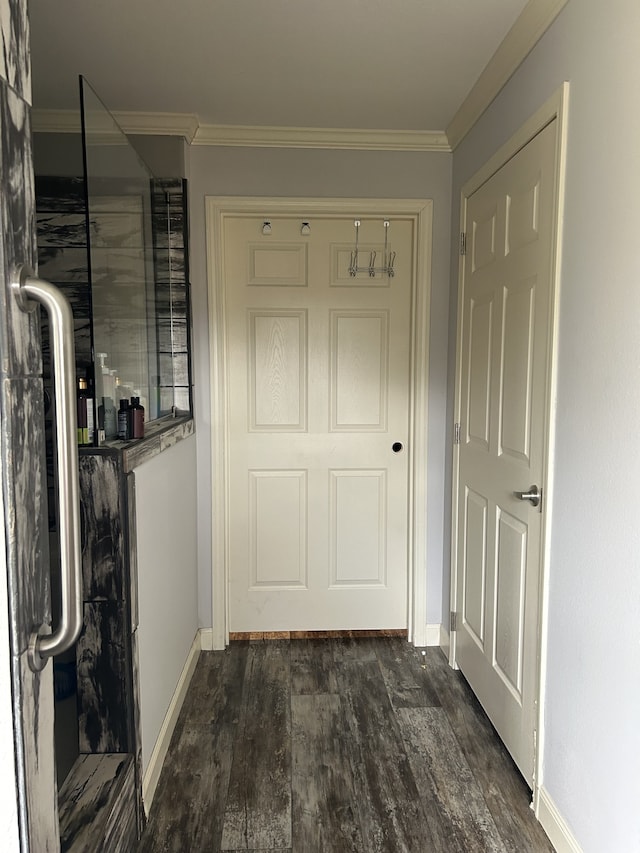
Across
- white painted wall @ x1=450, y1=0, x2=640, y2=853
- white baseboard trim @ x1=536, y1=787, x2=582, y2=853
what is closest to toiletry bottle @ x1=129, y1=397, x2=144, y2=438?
white painted wall @ x1=450, y1=0, x2=640, y2=853

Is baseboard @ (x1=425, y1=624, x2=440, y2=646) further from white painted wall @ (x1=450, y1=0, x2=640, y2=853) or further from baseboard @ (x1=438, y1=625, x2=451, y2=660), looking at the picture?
white painted wall @ (x1=450, y1=0, x2=640, y2=853)

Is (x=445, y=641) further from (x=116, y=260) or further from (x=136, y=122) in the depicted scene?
(x=136, y=122)

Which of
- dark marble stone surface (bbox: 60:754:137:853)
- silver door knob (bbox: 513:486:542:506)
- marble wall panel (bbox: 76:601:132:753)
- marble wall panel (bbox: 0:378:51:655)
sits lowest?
dark marble stone surface (bbox: 60:754:137:853)

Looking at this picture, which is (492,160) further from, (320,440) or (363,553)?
(363,553)

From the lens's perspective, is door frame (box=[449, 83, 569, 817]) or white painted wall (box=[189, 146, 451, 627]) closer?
door frame (box=[449, 83, 569, 817])

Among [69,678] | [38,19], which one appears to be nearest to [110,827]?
[69,678]

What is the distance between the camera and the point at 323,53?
Result: 1.87 m

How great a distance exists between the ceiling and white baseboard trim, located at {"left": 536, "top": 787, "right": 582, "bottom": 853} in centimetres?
234

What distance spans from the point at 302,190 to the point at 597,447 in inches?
71.0

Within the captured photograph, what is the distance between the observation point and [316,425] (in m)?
2.71

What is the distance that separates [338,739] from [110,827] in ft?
2.88

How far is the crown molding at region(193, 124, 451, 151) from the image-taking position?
2.43 metres

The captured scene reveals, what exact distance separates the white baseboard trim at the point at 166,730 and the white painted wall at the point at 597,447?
1200 millimetres

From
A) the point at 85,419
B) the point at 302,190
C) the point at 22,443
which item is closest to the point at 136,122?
the point at 302,190
